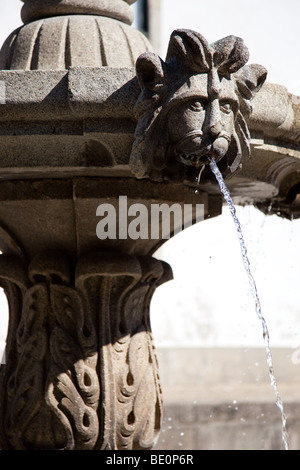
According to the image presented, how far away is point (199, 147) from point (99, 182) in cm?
44

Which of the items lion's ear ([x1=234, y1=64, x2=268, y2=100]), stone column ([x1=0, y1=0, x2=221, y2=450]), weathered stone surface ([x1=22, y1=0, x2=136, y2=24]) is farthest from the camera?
weathered stone surface ([x1=22, y1=0, x2=136, y2=24])

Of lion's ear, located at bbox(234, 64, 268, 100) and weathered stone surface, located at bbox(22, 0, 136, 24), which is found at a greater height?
weathered stone surface, located at bbox(22, 0, 136, 24)

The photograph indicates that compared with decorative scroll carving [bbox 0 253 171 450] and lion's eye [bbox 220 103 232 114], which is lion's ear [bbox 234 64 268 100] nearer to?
lion's eye [bbox 220 103 232 114]

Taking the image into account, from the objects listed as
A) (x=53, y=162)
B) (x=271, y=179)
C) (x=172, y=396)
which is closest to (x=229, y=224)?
(x=172, y=396)

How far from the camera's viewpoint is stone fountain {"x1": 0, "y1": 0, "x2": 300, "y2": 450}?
2.07 meters

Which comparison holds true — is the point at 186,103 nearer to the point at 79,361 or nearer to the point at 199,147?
the point at 199,147

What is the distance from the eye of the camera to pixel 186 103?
6.72 feet

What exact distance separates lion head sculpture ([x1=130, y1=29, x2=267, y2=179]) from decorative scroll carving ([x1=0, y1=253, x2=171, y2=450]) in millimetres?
480

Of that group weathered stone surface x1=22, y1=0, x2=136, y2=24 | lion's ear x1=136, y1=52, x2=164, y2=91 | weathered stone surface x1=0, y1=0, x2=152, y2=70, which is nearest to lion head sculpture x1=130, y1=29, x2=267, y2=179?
lion's ear x1=136, y1=52, x2=164, y2=91

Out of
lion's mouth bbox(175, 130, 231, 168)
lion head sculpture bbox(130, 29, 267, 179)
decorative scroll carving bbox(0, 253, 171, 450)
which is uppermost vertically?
lion head sculpture bbox(130, 29, 267, 179)

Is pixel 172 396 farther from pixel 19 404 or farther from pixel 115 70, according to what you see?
pixel 115 70
